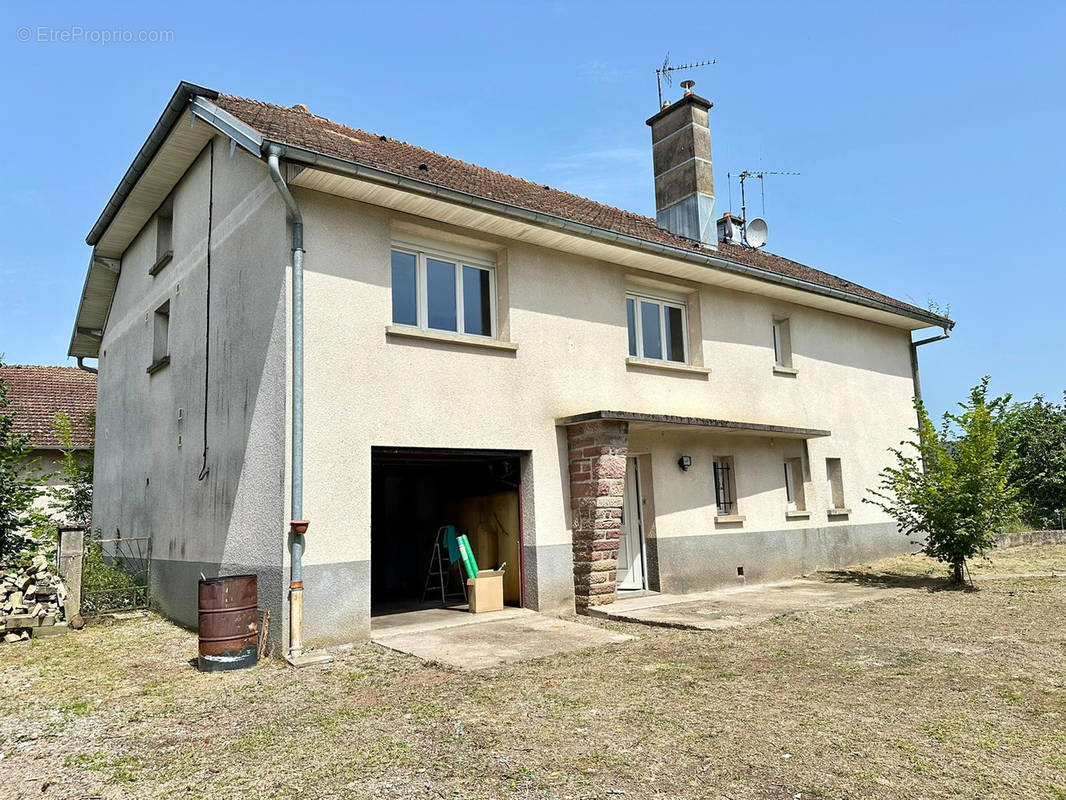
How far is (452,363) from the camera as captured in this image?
967cm

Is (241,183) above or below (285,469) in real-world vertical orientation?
above

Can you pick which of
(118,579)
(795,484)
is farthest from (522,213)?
(118,579)

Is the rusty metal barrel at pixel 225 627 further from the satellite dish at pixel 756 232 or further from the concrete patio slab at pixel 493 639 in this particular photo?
the satellite dish at pixel 756 232

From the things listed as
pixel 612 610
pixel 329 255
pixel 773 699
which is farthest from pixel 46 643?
pixel 773 699

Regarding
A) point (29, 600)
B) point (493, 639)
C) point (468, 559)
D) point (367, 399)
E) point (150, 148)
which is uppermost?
point (150, 148)

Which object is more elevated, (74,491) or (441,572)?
(74,491)

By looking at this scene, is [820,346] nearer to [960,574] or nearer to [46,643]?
[960,574]

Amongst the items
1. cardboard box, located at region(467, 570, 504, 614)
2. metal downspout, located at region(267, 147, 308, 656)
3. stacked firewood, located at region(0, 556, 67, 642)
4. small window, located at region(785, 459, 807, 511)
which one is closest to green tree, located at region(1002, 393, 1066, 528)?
small window, located at region(785, 459, 807, 511)

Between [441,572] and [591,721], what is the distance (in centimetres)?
682

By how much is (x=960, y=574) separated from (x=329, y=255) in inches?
415

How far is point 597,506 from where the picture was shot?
10148 mm

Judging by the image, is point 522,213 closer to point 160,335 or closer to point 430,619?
point 430,619

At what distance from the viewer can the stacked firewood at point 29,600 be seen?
9.89 meters

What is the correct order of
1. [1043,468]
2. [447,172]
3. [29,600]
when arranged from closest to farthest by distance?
[29,600] < [447,172] < [1043,468]
